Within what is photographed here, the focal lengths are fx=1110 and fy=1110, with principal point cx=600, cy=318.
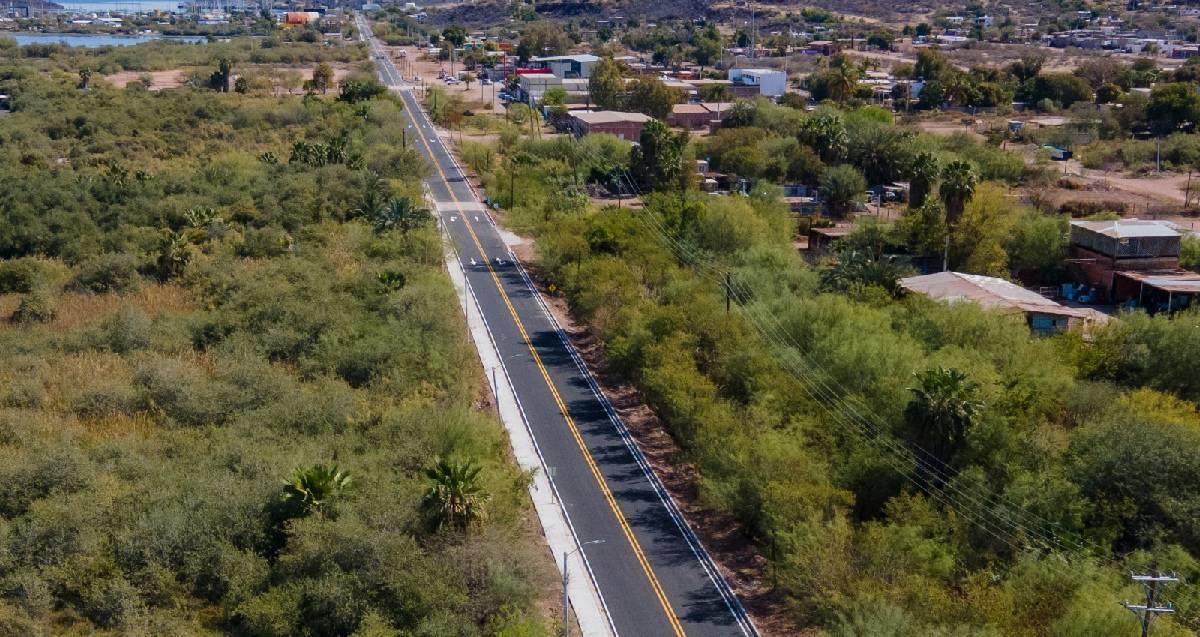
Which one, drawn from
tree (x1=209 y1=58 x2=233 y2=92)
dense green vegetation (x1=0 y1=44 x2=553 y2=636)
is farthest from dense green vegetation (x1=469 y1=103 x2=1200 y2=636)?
tree (x1=209 y1=58 x2=233 y2=92)

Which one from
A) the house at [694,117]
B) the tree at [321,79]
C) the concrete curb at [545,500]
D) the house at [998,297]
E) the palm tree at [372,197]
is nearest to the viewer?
the concrete curb at [545,500]

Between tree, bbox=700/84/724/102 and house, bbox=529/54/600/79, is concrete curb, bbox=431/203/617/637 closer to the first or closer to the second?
tree, bbox=700/84/724/102

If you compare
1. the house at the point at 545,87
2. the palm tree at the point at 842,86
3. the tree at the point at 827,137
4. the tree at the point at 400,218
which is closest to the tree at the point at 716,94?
the palm tree at the point at 842,86

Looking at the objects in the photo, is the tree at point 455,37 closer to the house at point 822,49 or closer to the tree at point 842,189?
the house at point 822,49

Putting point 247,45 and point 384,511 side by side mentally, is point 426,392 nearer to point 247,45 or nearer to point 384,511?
point 384,511

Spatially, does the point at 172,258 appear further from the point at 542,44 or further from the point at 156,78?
the point at 542,44
